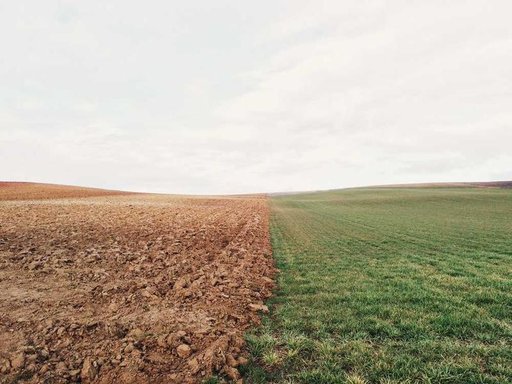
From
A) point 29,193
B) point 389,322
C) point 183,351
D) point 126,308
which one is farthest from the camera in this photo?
point 29,193

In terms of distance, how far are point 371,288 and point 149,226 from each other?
1633cm

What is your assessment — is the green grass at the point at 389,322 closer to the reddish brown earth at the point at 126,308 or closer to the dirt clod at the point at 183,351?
the reddish brown earth at the point at 126,308

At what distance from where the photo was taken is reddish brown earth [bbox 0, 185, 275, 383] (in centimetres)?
554

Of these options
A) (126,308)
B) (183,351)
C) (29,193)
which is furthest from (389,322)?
(29,193)

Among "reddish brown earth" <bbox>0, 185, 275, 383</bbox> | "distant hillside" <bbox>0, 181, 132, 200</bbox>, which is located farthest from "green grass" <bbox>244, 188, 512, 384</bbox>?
"distant hillside" <bbox>0, 181, 132, 200</bbox>

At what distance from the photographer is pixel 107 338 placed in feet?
21.4

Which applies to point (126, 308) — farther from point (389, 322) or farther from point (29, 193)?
point (29, 193)

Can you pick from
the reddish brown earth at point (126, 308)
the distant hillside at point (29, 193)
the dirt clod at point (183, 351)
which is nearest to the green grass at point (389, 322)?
the reddish brown earth at point (126, 308)

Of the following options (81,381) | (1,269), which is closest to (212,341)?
(81,381)

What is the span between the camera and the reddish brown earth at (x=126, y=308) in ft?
18.2

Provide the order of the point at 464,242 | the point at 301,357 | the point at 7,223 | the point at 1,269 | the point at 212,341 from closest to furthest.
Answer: the point at 301,357
the point at 212,341
the point at 1,269
the point at 464,242
the point at 7,223

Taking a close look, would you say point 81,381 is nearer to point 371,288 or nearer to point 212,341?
point 212,341

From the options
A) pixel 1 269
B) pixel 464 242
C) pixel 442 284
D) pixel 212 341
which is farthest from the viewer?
pixel 464 242

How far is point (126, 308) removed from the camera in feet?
26.8
